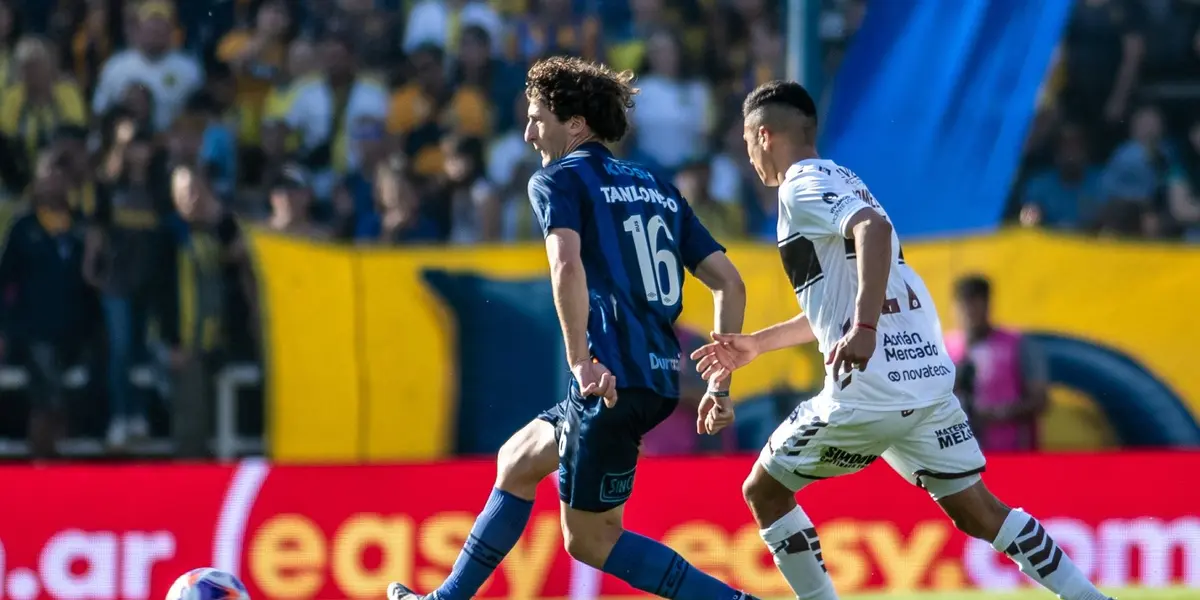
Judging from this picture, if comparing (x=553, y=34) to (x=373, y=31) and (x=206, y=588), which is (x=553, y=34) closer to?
(x=373, y=31)

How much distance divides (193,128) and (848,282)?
6423 mm

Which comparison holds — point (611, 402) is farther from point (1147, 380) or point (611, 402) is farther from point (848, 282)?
point (1147, 380)

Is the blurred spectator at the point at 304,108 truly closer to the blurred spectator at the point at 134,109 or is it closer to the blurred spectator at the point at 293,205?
the blurred spectator at the point at 293,205

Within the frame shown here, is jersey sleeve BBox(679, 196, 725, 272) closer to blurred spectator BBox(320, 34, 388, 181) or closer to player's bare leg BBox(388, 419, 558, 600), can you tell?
player's bare leg BBox(388, 419, 558, 600)

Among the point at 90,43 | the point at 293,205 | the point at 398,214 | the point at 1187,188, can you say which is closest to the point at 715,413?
the point at 398,214

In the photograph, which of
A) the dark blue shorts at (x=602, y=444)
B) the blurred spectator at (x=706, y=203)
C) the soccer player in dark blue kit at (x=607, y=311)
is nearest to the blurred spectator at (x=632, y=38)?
the blurred spectator at (x=706, y=203)

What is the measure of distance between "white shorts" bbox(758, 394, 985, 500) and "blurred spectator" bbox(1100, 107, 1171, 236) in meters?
5.62

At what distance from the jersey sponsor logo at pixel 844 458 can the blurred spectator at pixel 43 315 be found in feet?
20.2

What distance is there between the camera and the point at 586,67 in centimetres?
564

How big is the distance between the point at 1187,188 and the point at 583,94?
22.3 feet

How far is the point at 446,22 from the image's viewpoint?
11680 mm

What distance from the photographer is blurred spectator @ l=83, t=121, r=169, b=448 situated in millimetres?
10320

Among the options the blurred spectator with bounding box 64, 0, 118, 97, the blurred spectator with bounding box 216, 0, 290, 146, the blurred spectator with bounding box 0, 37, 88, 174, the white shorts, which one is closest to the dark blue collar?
the white shorts

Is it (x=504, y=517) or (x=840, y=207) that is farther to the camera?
(x=504, y=517)
